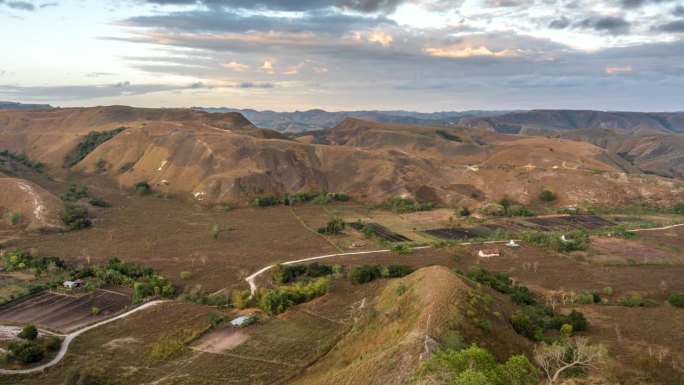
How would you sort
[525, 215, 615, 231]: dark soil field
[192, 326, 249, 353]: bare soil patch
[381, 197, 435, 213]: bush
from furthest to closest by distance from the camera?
1. [381, 197, 435, 213]: bush
2. [525, 215, 615, 231]: dark soil field
3. [192, 326, 249, 353]: bare soil patch

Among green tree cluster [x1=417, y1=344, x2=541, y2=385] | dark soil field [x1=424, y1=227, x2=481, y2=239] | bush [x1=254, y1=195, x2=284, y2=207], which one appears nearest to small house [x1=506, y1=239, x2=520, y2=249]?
dark soil field [x1=424, y1=227, x2=481, y2=239]

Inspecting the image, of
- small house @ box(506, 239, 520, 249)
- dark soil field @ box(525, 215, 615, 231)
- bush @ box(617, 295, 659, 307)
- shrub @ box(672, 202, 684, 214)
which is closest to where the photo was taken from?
bush @ box(617, 295, 659, 307)

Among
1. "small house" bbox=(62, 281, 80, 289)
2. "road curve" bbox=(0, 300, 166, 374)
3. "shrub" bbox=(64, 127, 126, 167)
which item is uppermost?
"shrub" bbox=(64, 127, 126, 167)

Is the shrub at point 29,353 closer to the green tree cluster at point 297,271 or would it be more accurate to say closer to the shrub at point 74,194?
the green tree cluster at point 297,271

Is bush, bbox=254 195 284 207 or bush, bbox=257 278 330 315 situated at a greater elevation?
bush, bbox=254 195 284 207

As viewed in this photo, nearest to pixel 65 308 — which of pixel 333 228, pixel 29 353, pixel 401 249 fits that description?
pixel 29 353

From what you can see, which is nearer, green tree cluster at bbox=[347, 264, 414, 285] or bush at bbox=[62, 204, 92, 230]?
green tree cluster at bbox=[347, 264, 414, 285]

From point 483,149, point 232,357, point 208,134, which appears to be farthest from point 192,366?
point 483,149

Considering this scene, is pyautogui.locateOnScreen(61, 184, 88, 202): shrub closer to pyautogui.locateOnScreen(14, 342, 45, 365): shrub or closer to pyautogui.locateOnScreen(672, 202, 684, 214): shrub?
pyautogui.locateOnScreen(14, 342, 45, 365): shrub
